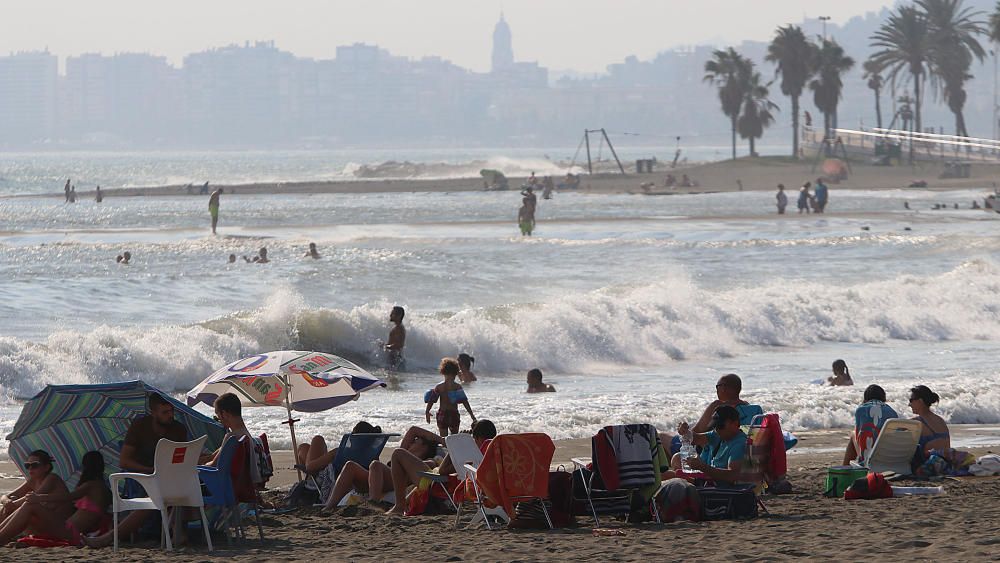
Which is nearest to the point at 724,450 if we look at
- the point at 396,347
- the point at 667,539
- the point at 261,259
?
the point at 667,539

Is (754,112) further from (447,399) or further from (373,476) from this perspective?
(373,476)

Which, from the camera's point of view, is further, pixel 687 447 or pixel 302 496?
pixel 687 447

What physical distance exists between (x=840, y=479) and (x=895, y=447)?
87cm

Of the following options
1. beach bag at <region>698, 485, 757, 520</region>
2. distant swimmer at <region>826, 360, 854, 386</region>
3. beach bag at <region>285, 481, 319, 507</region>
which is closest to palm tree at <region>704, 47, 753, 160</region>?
distant swimmer at <region>826, 360, 854, 386</region>

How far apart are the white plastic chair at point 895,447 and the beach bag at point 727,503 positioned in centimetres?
191

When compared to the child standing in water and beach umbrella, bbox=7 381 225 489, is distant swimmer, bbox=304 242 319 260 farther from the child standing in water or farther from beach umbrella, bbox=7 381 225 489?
beach umbrella, bbox=7 381 225 489

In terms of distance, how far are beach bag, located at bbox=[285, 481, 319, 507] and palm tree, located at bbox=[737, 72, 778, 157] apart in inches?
3130

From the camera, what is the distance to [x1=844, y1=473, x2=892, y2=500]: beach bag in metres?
9.20

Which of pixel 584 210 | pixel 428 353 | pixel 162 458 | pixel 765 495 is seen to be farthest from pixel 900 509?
pixel 584 210

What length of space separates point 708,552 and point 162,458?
2.89 meters

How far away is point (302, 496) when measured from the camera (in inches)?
375

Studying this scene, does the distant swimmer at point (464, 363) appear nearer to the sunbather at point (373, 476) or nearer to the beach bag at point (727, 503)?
the sunbather at point (373, 476)

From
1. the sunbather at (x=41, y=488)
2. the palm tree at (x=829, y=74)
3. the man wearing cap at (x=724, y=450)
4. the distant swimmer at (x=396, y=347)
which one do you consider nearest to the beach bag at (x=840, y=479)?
the man wearing cap at (x=724, y=450)

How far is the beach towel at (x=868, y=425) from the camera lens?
10125 mm
